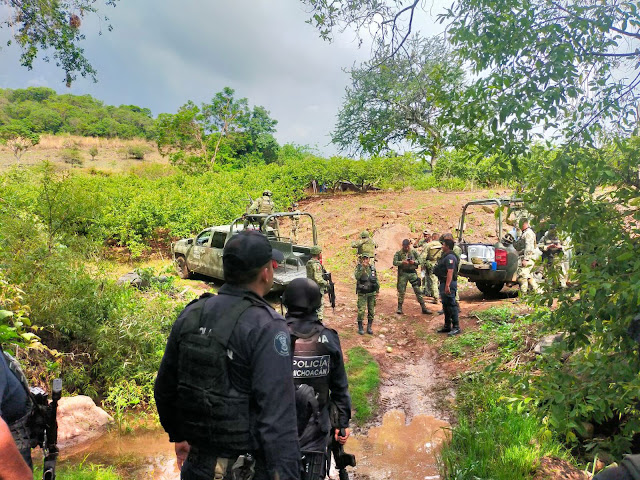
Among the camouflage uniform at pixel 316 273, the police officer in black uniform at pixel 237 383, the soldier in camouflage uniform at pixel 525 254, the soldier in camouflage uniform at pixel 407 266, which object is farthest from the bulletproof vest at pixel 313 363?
the soldier in camouflage uniform at pixel 525 254

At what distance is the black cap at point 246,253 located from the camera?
6.56 feet

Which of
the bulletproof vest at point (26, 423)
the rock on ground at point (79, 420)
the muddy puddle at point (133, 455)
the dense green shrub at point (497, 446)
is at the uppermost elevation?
the bulletproof vest at point (26, 423)

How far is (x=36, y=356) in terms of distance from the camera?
495 centimetres

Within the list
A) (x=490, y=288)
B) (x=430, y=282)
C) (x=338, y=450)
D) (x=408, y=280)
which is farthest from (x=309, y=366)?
(x=490, y=288)

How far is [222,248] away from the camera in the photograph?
9992mm

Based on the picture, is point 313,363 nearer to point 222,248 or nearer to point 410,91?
point 410,91

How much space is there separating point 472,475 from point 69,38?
674 centimetres

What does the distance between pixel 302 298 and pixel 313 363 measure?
0.37 m

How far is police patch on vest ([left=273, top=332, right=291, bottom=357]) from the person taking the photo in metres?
1.83

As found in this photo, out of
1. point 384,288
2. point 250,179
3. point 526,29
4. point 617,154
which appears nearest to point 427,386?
point 617,154

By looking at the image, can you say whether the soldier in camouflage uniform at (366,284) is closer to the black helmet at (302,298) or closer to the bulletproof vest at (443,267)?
the bulletproof vest at (443,267)

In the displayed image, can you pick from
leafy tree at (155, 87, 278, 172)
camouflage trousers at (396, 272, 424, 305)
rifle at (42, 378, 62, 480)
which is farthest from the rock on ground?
leafy tree at (155, 87, 278, 172)

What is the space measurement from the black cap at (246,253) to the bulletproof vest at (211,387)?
16cm

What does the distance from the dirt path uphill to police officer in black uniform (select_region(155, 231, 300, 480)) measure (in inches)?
103
